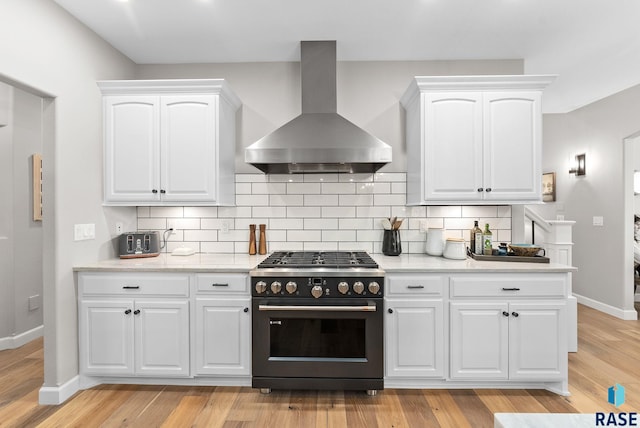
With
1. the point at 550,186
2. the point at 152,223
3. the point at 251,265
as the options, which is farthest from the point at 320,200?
the point at 550,186

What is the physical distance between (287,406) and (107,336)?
1426 millimetres

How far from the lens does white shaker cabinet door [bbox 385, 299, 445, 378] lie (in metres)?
2.48

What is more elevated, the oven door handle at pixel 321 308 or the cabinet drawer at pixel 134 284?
the cabinet drawer at pixel 134 284

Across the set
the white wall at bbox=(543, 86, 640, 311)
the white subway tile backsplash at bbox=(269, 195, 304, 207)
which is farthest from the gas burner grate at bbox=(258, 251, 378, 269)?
the white wall at bbox=(543, 86, 640, 311)

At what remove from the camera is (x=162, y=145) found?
2846 mm

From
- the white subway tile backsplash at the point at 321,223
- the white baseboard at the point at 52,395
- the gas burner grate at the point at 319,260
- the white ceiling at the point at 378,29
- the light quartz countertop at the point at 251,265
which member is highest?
the white ceiling at the point at 378,29

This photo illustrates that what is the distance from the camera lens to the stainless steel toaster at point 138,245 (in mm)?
2920

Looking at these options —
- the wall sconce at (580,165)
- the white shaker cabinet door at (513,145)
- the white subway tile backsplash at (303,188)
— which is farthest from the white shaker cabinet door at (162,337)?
the wall sconce at (580,165)

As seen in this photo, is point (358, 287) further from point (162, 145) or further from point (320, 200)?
point (162, 145)

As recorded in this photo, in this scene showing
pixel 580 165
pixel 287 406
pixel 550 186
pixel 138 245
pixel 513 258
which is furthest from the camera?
Answer: pixel 550 186

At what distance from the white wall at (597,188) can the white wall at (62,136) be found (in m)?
A: 5.67

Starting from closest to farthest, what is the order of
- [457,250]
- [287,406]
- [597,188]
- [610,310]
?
[287,406] → [457,250] → [610,310] → [597,188]

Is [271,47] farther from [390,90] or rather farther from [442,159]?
[442,159]

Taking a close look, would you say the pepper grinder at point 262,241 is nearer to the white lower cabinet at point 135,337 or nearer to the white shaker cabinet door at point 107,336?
the white lower cabinet at point 135,337
